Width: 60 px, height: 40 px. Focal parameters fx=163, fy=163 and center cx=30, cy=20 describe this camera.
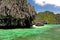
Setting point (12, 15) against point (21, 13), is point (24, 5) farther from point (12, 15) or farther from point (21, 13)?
point (12, 15)

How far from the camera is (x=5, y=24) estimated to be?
44156mm

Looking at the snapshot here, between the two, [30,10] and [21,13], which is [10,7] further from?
[30,10]

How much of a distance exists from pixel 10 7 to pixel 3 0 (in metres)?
3.03

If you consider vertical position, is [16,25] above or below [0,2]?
below

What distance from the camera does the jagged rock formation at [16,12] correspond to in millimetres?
42656

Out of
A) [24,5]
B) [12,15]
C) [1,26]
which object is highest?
[24,5]

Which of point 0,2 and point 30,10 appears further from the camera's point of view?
point 30,10

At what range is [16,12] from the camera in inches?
1757

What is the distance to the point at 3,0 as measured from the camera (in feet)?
146

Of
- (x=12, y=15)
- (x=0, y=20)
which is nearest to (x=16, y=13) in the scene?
(x=12, y=15)

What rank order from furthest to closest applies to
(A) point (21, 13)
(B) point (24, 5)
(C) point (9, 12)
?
(B) point (24, 5)
(A) point (21, 13)
(C) point (9, 12)

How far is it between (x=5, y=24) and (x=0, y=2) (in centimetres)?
608

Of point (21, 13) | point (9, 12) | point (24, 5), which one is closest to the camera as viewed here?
point (9, 12)

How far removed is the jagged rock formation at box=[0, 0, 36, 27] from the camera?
140 ft
